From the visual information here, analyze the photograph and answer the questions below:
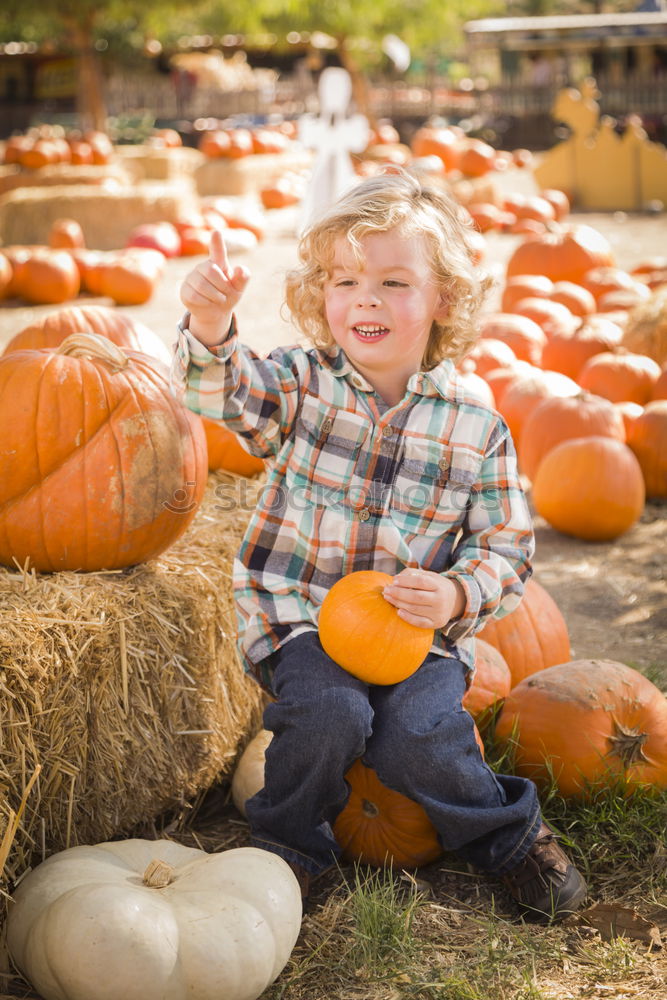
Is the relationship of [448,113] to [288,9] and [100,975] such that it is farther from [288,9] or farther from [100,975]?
[100,975]

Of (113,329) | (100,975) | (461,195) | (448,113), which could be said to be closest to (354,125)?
(461,195)

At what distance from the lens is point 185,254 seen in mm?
12766

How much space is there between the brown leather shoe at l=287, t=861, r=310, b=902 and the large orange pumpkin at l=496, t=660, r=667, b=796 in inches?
28.3

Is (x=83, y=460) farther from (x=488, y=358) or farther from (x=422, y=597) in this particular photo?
(x=488, y=358)

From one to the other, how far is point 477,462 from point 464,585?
359mm

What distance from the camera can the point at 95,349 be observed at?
9.32 ft

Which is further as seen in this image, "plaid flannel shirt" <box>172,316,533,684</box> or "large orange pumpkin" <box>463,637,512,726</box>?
"large orange pumpkin" <box>463,637,512,726</box>

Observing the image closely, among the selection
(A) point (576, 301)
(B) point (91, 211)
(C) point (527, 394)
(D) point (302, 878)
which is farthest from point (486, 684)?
(B) point (91, 211)

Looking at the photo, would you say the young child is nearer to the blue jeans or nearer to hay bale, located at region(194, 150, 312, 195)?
the blue jeans

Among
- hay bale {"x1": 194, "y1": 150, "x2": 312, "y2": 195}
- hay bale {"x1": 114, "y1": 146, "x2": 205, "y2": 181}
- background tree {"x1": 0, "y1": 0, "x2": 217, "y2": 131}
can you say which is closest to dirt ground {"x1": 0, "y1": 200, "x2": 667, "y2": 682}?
hay bale {"x1": 114, "y1": 146, "x2": 205, "y2": 181}

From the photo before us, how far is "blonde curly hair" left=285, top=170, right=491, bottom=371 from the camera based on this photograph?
2574 millimetres

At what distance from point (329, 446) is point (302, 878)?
107 cm

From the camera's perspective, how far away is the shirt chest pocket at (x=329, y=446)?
103 inches

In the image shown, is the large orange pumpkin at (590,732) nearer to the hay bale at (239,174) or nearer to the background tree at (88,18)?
the hay bale at (239,174)
